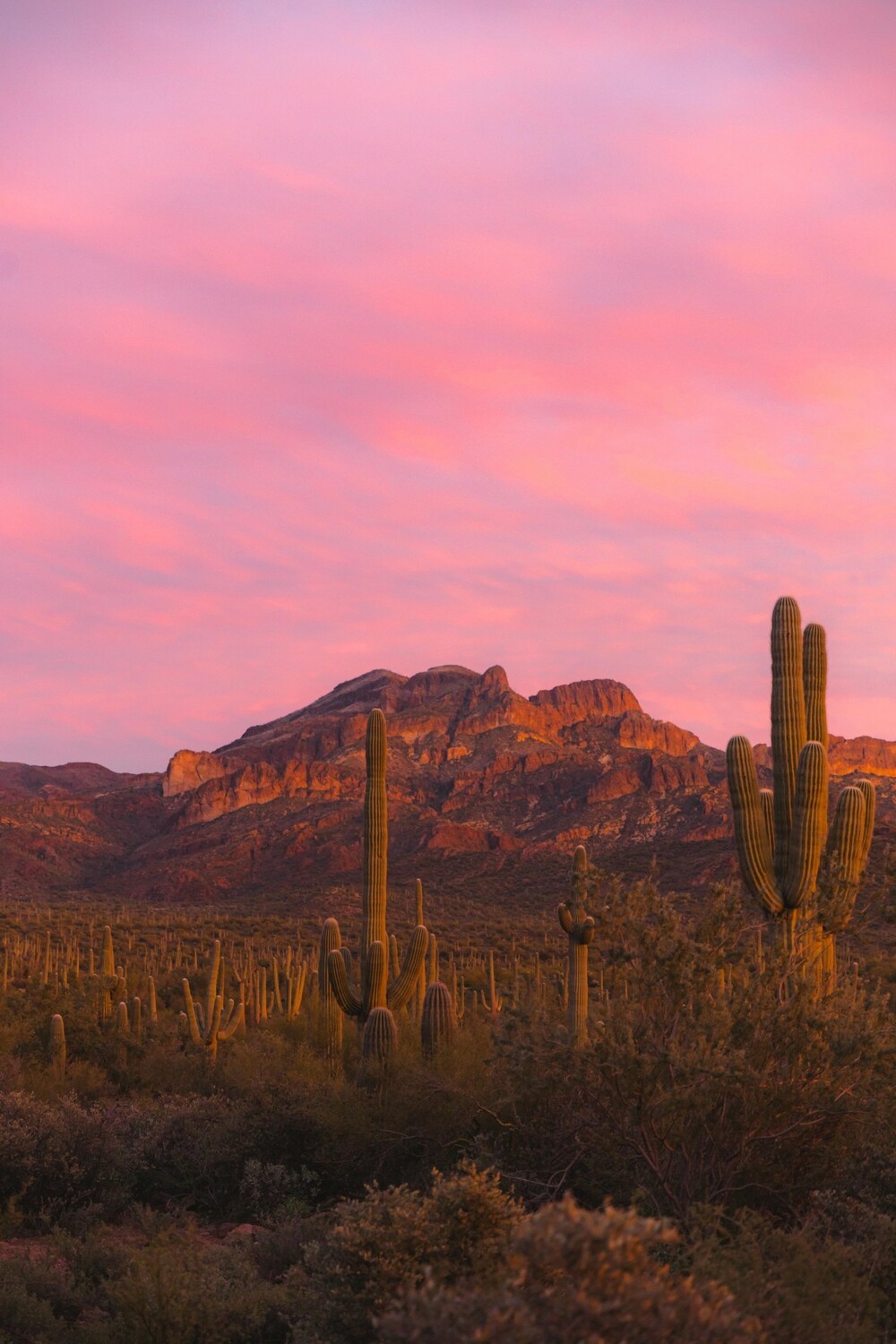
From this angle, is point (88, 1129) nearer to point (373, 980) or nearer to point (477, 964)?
point (373, 980)

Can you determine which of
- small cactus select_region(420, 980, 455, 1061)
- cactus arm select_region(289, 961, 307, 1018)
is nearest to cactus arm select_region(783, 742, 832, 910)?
small cactus select_region(420, 980, 455, 1061)

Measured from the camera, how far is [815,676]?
15.5 metres

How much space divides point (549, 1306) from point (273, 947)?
1935 inches

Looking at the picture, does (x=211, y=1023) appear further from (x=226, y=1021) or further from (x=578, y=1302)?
(x=578, y=1302)

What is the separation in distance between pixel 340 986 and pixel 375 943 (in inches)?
35.1

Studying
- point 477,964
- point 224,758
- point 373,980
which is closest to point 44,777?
point 224,758

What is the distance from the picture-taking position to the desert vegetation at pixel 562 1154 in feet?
21.7

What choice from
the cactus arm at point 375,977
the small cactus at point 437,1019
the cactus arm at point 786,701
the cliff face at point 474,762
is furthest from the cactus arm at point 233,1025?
the cliff face at point 474,762

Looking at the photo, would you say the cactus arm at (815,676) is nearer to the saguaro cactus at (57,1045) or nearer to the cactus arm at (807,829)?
the cactus arm at (807,829)

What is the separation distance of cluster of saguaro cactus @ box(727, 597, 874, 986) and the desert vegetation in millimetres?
40

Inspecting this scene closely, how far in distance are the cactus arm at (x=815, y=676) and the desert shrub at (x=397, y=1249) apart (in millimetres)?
9077

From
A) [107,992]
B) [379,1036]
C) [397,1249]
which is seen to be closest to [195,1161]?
[379,1036]

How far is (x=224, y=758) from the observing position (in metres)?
151

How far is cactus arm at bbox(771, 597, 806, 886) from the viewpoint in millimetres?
14641
